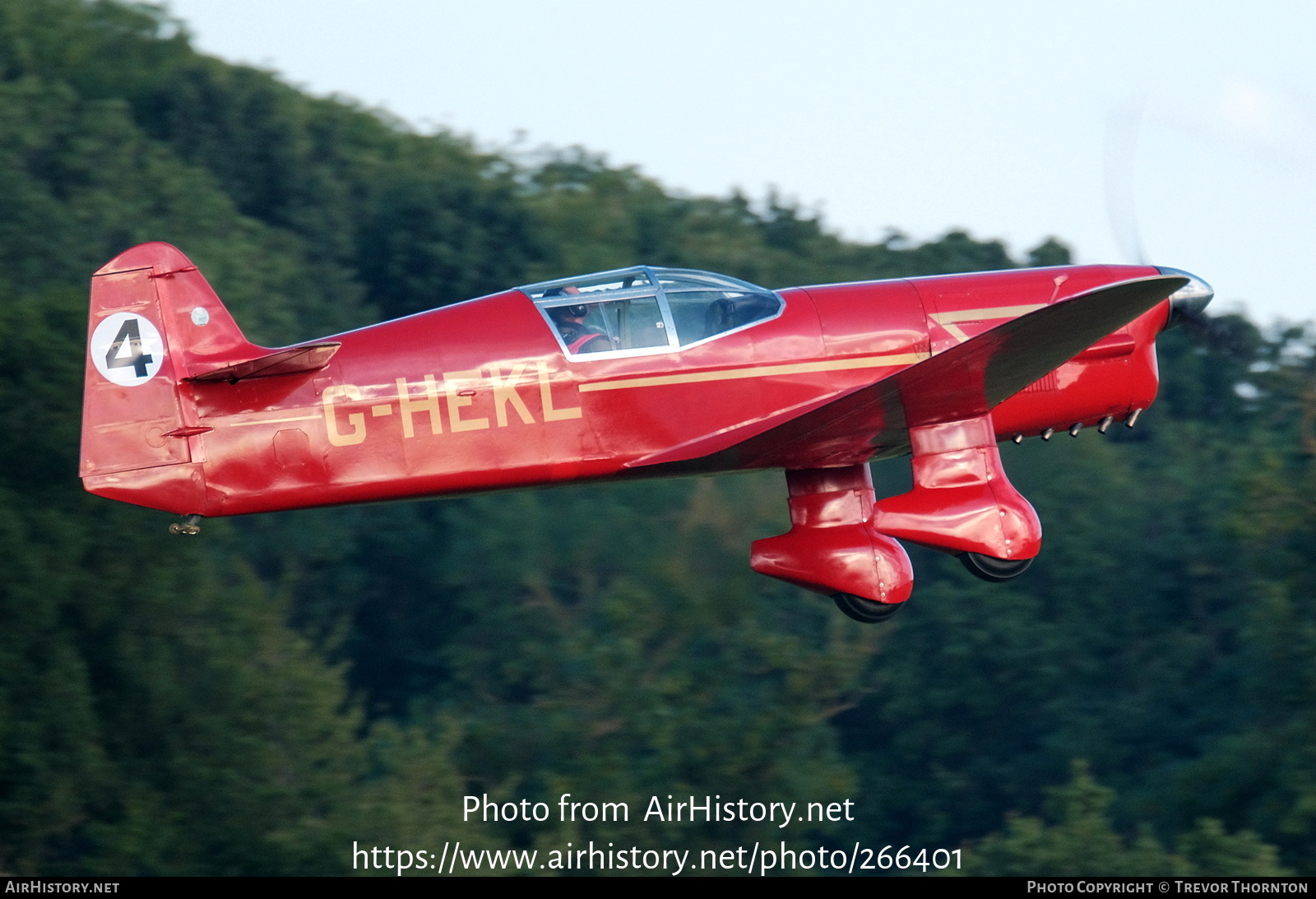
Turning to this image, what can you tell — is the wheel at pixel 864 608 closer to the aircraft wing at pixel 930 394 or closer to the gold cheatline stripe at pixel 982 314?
the aircraft wing at pixel 930 394

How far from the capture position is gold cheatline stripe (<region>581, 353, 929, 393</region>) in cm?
948

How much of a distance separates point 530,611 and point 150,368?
21.3 metres

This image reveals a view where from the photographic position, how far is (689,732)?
25453mm

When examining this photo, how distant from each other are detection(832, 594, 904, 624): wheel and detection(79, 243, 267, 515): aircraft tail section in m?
4.05

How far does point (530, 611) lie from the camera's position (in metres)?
30.0

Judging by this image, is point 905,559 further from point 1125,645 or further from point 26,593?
point 1125,645

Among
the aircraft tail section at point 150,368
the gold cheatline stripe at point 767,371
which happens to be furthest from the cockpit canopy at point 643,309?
the aircraft tail section at point 150,368

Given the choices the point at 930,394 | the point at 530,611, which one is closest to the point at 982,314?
the point at 930,394

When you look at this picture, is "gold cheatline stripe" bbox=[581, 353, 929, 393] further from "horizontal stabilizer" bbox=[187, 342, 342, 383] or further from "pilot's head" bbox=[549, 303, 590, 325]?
"horizontal stabilizer" bbox=[187, 342, 342, 383]

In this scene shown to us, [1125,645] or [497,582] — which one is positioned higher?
[497,582]

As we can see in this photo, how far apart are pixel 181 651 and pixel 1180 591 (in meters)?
19.0

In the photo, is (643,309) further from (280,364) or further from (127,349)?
(127,349)

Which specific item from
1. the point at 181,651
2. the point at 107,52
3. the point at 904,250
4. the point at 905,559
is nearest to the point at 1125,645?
the point at 904,250

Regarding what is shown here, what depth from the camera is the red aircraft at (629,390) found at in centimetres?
899
